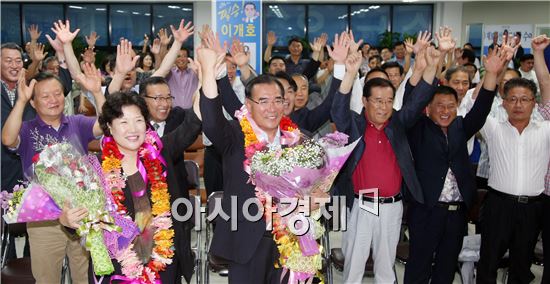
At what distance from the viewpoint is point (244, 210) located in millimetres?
2635

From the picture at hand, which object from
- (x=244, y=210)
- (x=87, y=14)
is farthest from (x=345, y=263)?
(x=87, y=14)

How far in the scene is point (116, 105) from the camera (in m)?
2.54

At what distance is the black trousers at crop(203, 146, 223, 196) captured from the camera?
479 cm

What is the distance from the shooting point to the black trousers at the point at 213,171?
15.7ft

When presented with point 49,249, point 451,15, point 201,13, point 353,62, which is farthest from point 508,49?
point 201,13

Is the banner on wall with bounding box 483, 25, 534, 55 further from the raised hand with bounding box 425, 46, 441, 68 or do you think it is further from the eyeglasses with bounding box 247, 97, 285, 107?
the eyeglasses with bounding box 247, 97, 285, 107

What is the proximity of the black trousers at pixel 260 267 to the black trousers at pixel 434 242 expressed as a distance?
125 cm

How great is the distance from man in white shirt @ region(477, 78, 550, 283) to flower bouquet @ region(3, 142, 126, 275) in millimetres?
2368

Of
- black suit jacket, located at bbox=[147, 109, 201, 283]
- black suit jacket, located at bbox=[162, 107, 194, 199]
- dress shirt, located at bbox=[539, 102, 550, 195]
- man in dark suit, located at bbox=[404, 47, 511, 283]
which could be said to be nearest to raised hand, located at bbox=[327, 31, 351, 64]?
man in dark suit, located at bbox=[404, 47, 511, 283]

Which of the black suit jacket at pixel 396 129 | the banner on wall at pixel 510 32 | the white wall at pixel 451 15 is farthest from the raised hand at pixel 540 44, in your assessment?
the white wall at pixel 451 15

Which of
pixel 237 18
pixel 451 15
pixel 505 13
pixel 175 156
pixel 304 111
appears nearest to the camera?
pixel 175 156

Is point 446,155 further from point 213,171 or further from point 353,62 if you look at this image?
point 213,171

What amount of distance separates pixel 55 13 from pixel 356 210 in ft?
44.7

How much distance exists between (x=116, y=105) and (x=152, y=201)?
1.53 feet
